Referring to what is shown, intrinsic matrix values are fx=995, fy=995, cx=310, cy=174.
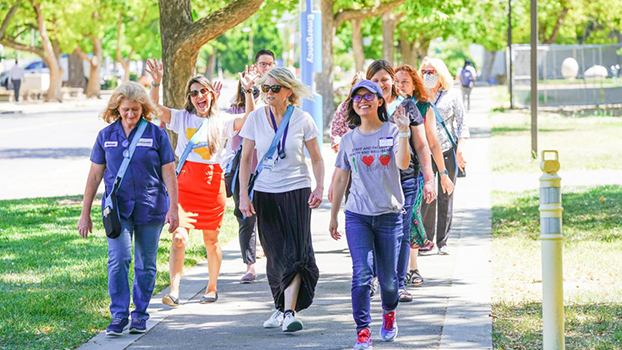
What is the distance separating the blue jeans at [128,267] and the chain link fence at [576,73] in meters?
30.1

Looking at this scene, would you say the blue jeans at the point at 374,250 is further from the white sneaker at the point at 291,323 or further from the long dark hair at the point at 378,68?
the long dark hair at the point at 378,68

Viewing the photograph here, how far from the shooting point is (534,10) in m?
17.9

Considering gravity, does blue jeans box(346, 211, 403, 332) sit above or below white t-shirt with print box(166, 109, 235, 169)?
below

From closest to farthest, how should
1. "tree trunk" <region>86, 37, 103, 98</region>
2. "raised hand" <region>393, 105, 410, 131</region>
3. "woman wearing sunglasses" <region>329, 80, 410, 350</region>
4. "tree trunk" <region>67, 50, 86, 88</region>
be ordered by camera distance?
"raised hand" <region>393, 105, 410, 131</region>
"woman wearing sunglasses" <region>329, 80, 410, 350</region>
"tree trunk" <region>86, 37, 103, 98</region>
"tree trunk" <region>67, 50, 86, 88</region>

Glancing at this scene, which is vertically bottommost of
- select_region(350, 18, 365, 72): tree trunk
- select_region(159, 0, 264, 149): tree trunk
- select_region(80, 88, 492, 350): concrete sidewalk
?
select_region(80, 88, 492, 350): concrete sidewalk

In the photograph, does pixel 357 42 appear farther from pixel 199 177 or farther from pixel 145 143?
pixel 145 143

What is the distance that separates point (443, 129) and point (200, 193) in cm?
270

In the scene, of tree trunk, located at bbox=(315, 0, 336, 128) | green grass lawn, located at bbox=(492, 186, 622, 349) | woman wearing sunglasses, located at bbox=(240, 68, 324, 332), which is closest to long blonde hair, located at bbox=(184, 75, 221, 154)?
woman wearing sunglasses, located at bbox=(240, 68, 324, 332)

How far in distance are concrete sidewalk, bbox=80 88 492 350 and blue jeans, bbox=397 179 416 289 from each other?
31 centimetres

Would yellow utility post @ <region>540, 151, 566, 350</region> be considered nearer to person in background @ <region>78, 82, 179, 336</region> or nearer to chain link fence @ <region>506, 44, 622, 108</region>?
person in background @ <region>78, 82, 179, 336</region>

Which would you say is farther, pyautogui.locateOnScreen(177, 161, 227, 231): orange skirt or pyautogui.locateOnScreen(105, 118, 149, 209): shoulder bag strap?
pyautogui.locateOnScreen(177, 161, 227, 231): orange skirt

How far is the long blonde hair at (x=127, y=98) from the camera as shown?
6.60 metres

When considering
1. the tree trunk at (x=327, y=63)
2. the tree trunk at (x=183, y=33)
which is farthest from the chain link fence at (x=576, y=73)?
the tree trunk at (x=183, y=33)

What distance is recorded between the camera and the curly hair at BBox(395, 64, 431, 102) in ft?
25.8
